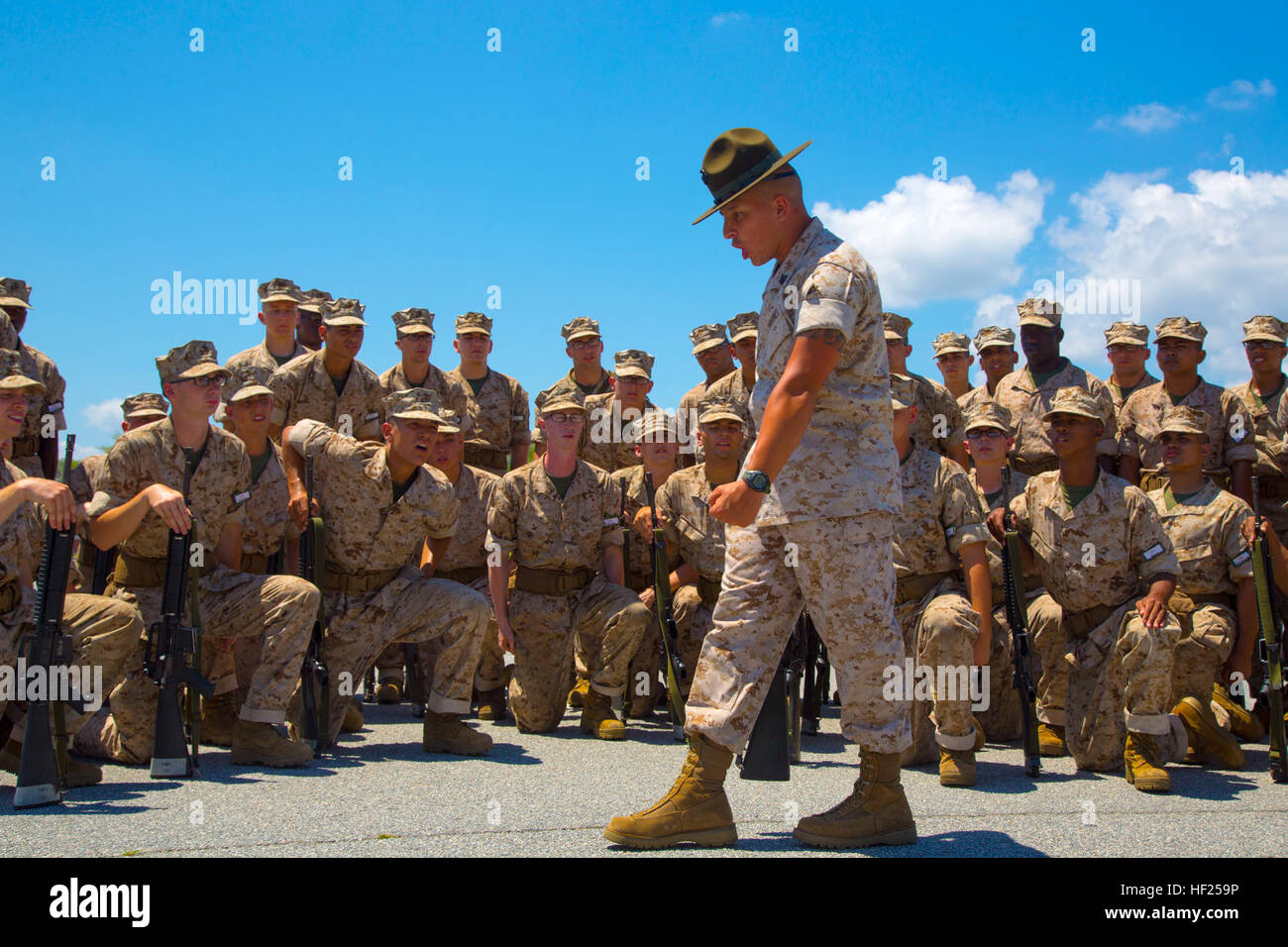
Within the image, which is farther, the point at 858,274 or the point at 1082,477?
the point at 1082,477

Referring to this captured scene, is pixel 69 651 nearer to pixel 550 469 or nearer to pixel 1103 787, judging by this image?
pixel 550 469

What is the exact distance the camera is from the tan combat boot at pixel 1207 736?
249 inches

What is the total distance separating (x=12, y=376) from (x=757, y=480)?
13.6 ft

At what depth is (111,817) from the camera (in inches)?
183

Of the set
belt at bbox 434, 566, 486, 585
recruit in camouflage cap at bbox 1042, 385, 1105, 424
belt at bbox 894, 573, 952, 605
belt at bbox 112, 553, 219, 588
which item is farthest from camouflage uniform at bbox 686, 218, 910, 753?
belt at bbox 434, 566, 486, 585

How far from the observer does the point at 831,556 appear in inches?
156

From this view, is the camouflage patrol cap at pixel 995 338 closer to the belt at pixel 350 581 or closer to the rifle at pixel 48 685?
the belt at pixel 350 581

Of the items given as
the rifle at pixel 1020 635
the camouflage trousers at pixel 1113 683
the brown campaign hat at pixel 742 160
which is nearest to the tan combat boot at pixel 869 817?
the rifle at pixel 1020 635

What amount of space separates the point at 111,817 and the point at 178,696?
3.49 ft

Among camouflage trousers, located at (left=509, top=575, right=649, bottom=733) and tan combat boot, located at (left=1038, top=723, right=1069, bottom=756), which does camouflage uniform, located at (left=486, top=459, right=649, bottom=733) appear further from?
tan combat boot, located at (left=1038, top=723, right=1069, bottom=756)

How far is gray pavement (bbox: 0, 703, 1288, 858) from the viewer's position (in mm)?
4141

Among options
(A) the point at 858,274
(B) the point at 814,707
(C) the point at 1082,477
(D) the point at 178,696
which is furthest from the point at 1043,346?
(D) the point at 178,696

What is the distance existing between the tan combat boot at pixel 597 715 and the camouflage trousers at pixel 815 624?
319 cm

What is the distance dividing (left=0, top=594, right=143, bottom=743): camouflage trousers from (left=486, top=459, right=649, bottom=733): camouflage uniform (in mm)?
2479
